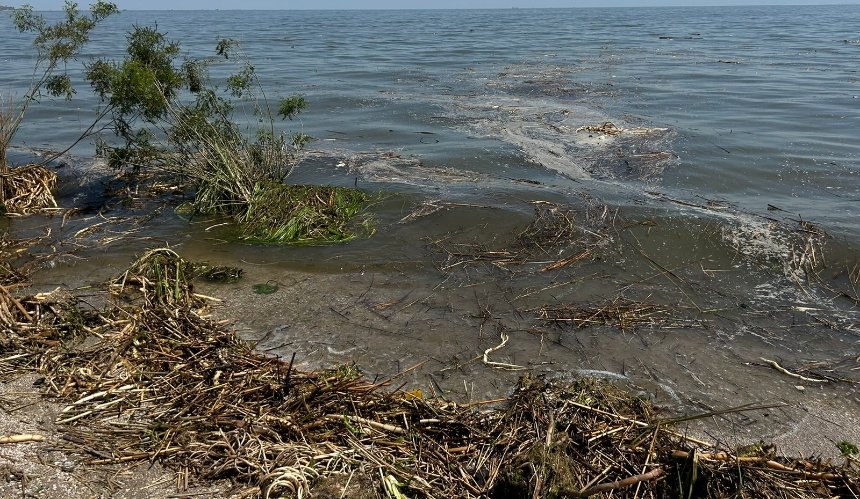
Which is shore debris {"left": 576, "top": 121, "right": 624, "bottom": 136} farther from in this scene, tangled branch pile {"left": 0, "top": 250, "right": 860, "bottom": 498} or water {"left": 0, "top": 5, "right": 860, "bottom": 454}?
tangled branch pile {"left": 0, "top": 250, "right": 860, "bottom": 498}

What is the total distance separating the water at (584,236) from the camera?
5758mm

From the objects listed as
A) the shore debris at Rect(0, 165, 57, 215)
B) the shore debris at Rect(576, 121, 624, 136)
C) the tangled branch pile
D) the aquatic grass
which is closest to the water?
the shore debris at Rect(576, 121, 624, 136)

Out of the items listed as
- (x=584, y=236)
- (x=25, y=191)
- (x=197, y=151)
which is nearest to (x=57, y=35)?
(x=25, y=191)

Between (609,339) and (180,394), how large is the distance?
148 inches

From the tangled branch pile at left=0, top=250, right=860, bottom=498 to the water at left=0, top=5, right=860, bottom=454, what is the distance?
2.87ft

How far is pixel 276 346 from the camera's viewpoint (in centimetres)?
576

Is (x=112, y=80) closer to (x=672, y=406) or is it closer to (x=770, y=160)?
(x=672, y=406)

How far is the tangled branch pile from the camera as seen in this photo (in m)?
3.69

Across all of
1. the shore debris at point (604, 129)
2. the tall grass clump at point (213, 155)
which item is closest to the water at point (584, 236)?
the shore debris at point (604, 129)

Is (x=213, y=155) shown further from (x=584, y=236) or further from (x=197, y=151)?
(x=584, y=236)

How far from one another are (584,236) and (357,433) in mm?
5070

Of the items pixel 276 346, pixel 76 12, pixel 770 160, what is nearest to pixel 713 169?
pixel 770 160

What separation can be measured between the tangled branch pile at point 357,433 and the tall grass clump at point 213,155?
138 inches

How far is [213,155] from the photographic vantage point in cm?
883
